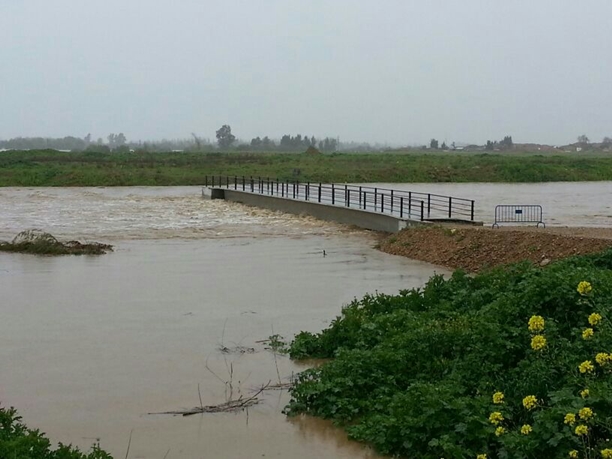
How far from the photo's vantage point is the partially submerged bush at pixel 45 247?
2333 centimetres

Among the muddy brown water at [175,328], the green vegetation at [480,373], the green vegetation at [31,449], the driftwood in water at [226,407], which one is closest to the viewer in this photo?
the green vegetation at [31,449]

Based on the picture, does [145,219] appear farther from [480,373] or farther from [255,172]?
[255,172]

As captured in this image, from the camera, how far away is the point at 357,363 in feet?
30.8

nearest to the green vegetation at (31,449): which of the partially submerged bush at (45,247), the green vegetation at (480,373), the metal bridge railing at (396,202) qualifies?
the green vegetation at (480,373)

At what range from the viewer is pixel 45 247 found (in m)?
23.4

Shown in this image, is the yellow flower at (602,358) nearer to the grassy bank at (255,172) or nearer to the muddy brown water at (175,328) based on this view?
the muddy brown water at (175,328)

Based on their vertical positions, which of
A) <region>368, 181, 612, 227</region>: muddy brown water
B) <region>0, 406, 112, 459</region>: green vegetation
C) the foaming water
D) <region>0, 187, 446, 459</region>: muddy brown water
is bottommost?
the foaming water

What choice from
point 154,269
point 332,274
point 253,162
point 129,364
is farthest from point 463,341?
point 253,162

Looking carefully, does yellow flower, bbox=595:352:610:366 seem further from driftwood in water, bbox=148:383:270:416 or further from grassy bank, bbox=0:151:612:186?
grassy bank, bbox=0:151:612:186

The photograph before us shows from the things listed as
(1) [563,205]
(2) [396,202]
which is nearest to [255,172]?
(2) [396,202]

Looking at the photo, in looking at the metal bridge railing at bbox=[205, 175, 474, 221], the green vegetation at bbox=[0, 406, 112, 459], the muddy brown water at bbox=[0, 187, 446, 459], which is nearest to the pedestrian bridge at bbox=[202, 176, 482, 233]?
the metal bridge railing at bbox=[205, 175, 474, 221]

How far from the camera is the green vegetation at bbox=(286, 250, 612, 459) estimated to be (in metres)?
6.50

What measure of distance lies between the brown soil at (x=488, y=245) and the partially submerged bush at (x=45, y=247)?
8291 mm

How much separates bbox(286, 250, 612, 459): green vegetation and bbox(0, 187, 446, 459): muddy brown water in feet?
1.79
